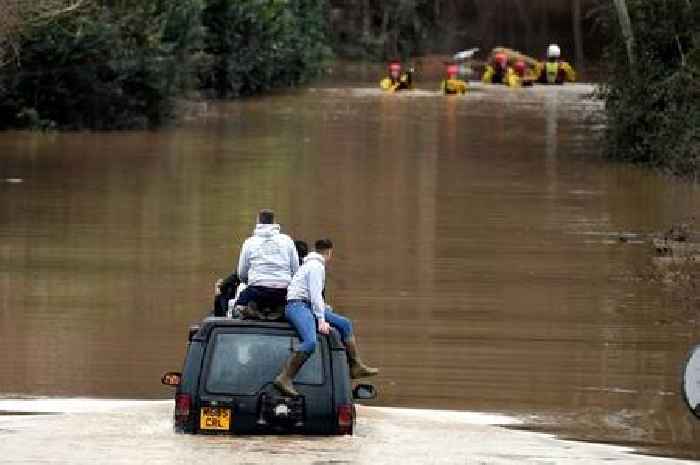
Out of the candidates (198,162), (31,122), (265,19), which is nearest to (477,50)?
(265,19)

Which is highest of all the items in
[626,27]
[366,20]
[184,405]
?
[626,27]

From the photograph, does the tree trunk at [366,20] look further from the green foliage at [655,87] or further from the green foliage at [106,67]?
the green foliage at [655,87]

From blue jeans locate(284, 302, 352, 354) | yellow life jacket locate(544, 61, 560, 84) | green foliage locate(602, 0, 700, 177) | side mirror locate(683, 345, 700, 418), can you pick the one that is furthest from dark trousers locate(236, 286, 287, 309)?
yellow life jacket locate(544, 61, 560, 84)

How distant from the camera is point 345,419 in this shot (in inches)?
586

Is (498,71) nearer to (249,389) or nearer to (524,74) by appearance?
(524,74)

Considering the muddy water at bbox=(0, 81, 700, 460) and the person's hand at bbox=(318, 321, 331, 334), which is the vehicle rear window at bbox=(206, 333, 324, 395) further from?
the muddy water at bbox=(0, 81, 700, 460)

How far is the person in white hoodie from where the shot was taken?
16172mm

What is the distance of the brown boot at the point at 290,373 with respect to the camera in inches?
580

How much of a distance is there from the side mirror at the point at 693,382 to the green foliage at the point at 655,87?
31428mm

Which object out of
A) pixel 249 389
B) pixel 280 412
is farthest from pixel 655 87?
pixel 280 412

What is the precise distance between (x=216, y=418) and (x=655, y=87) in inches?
1220

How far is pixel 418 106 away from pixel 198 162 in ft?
71.1

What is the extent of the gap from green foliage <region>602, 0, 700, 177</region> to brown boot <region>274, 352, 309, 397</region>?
2638 centimetres

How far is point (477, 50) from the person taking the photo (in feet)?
307
